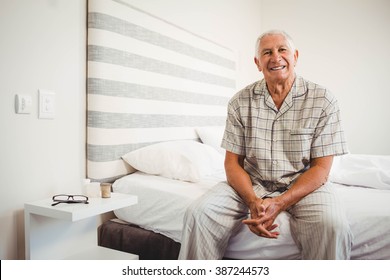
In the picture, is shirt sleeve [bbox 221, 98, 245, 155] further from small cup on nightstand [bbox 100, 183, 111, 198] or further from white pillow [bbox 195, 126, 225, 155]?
white pillow [bbox 195, 126, 225, 155]

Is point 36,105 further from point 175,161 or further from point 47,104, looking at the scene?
point 175,161

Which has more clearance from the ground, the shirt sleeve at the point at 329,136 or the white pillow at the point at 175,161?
the shirt sleeve at the point at 329,136

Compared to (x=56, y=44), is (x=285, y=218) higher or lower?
lower

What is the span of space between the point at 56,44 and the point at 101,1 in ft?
1.04

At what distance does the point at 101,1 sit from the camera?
1.61 m

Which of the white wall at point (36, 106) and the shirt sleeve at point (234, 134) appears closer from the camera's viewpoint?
the white wall at point (36, 106)

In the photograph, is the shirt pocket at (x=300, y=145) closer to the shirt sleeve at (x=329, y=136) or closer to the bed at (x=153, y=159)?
the shirt sleeve at (x=329, y=136)

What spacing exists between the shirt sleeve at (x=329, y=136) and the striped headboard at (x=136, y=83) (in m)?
0.92

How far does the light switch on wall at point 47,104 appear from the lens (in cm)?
140

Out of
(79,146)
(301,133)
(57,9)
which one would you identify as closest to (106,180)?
(79,146)

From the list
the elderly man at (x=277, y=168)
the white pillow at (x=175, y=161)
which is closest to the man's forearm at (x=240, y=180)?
the elderly man at (x=277, y=168)

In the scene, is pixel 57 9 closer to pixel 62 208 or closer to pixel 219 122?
pixel 62 208

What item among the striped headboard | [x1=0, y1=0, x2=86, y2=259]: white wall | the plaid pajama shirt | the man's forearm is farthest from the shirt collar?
[x1=0, y1=0, x2=86, y2=259]: white wall

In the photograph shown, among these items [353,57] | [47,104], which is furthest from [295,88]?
[353,57]
